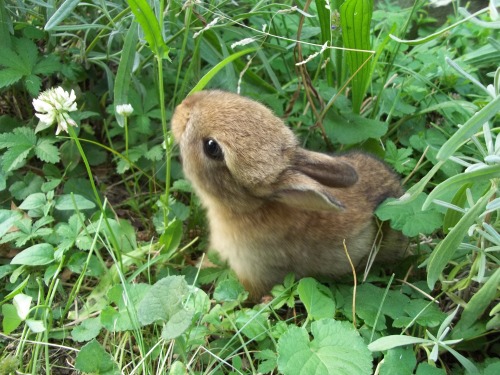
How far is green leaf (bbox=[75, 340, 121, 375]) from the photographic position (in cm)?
238

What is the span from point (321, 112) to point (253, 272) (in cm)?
109

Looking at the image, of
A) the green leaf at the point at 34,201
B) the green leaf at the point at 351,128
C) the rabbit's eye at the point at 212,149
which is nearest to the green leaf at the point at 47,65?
the green leaf at the point at 34,201

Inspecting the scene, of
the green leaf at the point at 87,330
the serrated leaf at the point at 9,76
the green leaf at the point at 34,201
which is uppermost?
the serrated leaf at the point at 9,76

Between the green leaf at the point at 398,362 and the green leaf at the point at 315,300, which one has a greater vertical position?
the green leaf at the point at 315,300

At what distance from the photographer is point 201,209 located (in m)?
3.39

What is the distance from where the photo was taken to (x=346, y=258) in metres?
3.02

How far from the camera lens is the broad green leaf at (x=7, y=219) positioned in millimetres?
2855

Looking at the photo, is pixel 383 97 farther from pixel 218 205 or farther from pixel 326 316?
Result: pixel 326 316

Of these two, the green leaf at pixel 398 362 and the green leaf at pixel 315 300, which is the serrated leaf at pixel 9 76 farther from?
the green leaf at pixel 398 362

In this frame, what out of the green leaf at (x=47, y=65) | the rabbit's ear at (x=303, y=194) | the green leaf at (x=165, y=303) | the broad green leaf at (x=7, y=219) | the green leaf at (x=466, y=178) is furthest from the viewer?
the green leaf at (x=47, y=65)

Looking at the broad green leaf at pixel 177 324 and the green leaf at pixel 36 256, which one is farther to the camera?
the green leaf at pixel 36 256

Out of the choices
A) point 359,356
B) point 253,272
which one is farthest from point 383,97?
point 359,356

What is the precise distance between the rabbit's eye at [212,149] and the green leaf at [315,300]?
0.72 m

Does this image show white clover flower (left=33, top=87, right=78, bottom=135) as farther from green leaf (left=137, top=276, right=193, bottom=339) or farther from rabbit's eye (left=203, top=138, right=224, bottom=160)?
green leaf (left=137, top=276, right=193, bottom=339)
